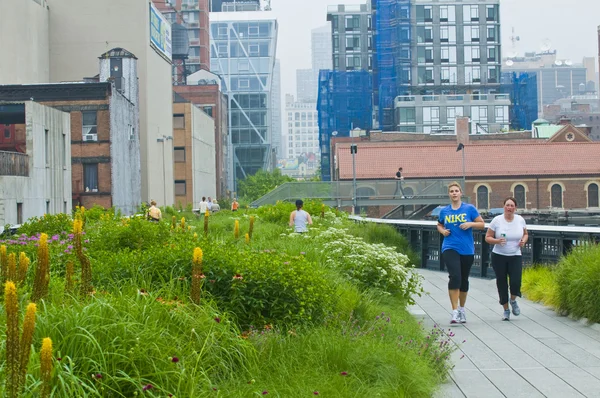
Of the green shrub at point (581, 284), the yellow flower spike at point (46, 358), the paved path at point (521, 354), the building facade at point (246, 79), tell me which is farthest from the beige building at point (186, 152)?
the yellow flower spike at point (46, 358)

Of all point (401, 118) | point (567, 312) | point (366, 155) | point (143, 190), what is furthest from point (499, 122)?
point (567, 312)

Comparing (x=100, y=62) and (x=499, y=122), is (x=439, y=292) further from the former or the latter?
(x=499, y=122)

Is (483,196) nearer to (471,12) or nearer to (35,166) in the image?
(35,166)

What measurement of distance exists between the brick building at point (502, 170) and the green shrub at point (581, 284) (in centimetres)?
7004

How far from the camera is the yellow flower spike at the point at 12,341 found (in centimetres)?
479

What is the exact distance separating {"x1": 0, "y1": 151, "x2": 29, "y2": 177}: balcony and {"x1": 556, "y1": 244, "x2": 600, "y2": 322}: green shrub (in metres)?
32.3

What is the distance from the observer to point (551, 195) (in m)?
85.5

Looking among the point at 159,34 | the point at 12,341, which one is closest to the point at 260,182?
the point at 159,34

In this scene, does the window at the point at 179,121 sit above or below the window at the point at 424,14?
below

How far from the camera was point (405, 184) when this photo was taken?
6212 cm

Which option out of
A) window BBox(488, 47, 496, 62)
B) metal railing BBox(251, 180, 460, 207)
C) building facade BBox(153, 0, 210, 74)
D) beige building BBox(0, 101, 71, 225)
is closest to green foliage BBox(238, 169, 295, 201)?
window BBox(488, 47, 496, 62)

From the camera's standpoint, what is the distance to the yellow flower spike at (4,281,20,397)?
15.7 feet

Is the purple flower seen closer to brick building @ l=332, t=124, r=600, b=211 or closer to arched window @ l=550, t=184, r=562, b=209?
brick building @ l=332, t=124, r=600, b=211

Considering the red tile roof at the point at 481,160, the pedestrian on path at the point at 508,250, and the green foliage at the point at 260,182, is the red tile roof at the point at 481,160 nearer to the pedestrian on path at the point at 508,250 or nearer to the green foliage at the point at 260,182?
the green foliage at the point at 260,182
